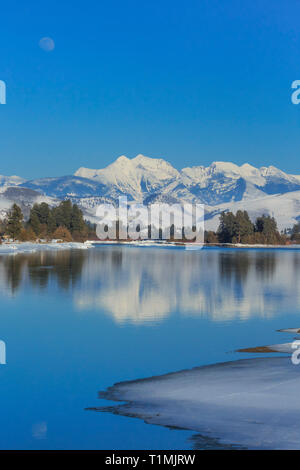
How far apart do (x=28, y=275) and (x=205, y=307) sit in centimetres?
2487

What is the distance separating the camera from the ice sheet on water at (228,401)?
34.3ft

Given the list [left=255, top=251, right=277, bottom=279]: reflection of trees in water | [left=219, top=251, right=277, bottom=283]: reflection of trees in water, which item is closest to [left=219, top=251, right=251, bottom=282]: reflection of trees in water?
[left=219, top=251, right=277, bottom=283]: reflection of trees in water

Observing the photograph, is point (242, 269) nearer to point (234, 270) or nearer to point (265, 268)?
point (234, 270)

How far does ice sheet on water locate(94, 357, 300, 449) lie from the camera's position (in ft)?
34.3

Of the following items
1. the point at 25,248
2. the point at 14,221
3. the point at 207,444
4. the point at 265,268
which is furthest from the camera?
the point at 14,221

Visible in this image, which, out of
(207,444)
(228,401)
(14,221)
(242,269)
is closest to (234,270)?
(242,269)

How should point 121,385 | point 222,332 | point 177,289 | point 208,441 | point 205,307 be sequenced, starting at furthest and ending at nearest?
1. point 177,289
2. point 205,307
3. point 222,332
4. point 121,385
5. point 208,441

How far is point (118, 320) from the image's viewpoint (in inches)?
1017

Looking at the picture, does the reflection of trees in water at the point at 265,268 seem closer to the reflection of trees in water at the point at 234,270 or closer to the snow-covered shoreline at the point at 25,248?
the reflection of trees in water at the point at 234,270

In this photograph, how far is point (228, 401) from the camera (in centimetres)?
1241

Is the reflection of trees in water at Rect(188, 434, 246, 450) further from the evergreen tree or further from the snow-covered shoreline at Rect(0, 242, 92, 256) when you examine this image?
the evergreen tree

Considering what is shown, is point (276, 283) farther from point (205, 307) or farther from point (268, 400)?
point (268, 400)
